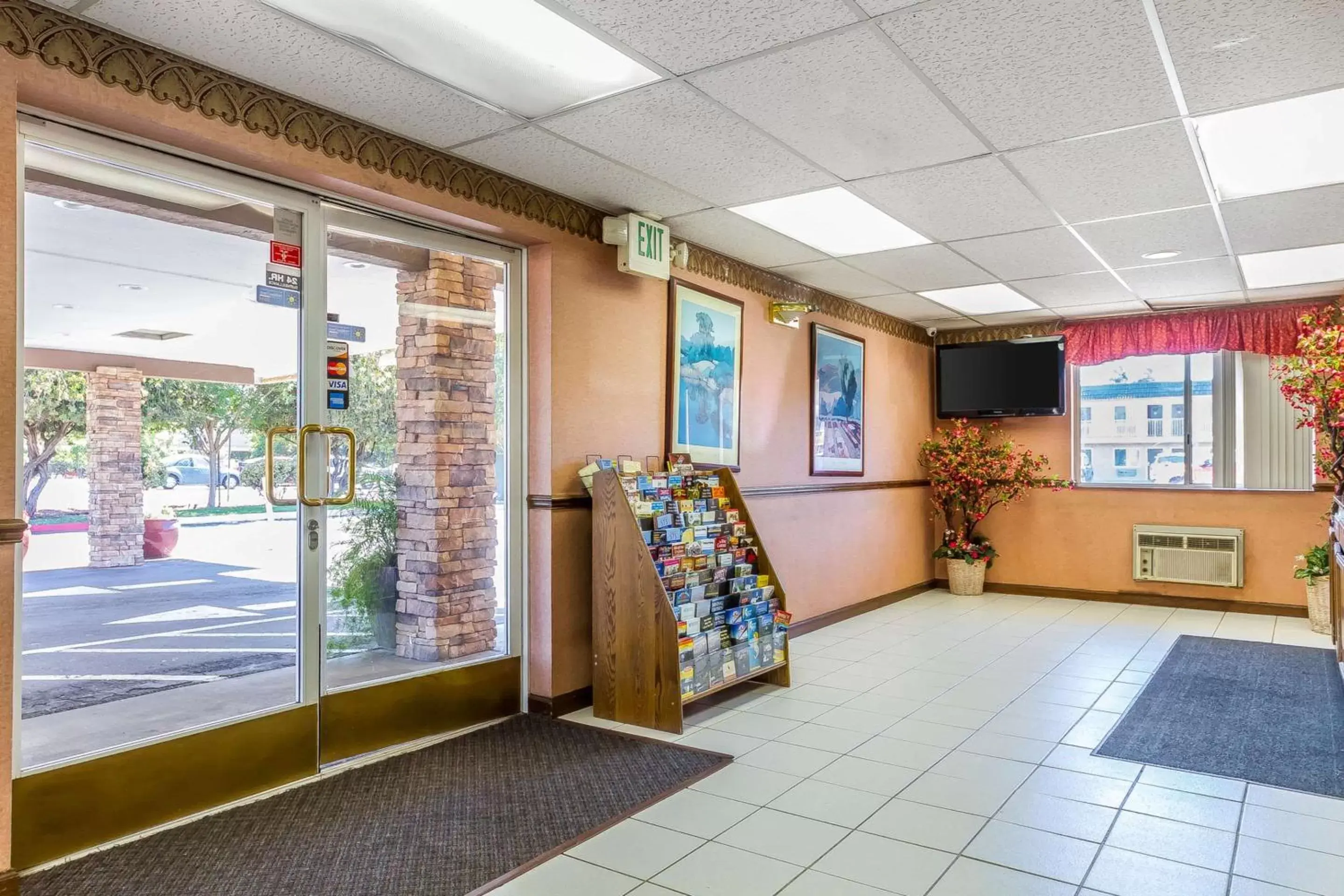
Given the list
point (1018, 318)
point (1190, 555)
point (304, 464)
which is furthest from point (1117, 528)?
point (304, 464)

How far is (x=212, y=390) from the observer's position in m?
3.27

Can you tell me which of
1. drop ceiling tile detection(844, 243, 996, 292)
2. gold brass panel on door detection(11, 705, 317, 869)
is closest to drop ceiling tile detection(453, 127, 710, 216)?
drop ceiling tile detection(844, 243, 996, 292)

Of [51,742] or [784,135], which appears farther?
[784,135]

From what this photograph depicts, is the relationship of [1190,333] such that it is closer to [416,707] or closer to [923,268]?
[923,268]

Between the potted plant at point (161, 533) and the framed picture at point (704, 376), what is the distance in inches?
106

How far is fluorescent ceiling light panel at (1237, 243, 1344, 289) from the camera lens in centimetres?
542

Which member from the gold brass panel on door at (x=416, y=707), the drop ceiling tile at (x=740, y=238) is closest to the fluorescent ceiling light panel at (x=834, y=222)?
the drop ceiling tile at (x=740, y=238)

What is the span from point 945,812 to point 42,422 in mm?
3391

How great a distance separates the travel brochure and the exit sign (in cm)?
106

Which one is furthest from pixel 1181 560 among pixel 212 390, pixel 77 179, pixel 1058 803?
pixel 77 179

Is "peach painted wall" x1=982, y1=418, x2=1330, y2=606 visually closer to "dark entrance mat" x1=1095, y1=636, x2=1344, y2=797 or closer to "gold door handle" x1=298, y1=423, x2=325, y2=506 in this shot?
"dark entrance mat" x1=1095, y1=636, x2=1344, y2=797

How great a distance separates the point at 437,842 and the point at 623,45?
2728 mm

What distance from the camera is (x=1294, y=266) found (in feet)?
19.0

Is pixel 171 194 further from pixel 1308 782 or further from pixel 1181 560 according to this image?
pixel 1181 560
